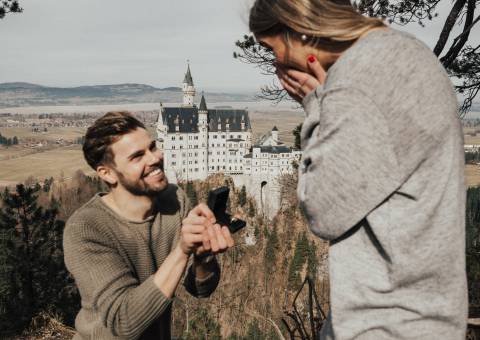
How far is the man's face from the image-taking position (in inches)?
81.0

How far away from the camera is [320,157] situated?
1.04 metres

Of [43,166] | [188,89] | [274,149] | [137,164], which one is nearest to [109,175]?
[137,164]

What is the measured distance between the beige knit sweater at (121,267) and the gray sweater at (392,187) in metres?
0.88

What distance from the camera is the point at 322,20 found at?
116 centimetres

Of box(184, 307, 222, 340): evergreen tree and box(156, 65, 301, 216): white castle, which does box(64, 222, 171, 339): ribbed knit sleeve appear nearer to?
box(184, 307, 222, 340): evergreen tree

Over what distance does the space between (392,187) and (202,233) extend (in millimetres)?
796

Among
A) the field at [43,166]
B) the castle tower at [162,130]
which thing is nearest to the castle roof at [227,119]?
the castle tower at [162,130]

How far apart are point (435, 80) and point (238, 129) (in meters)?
61.4

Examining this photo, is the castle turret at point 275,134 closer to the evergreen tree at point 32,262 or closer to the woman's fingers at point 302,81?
the evergreen tree at point 32,262

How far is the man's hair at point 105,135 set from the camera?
2.04 meters

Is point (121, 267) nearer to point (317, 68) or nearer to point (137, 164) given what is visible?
point (137, 164)

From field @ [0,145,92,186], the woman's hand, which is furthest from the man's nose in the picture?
field @ [0,145,92,186]

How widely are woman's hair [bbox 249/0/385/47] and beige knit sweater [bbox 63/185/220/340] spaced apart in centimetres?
116

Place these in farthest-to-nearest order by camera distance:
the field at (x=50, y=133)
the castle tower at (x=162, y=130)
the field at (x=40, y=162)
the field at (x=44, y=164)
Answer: the field at (x=50, y=133) < the field at (x=40, y=162) < the field at (x=44, y=164) < the castle tower at (x=162, y=130)
